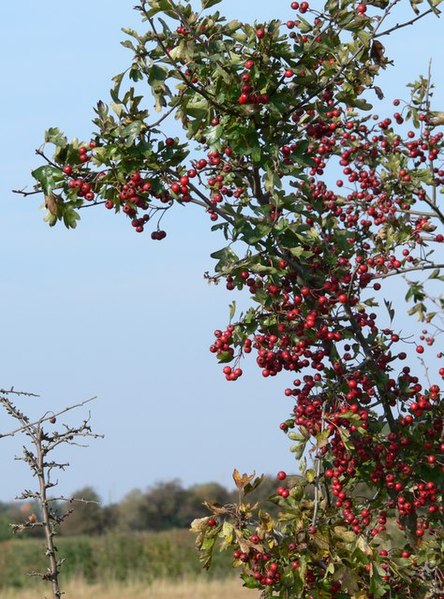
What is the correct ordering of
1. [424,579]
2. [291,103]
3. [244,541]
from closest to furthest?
[244,541]
[291,103]
[424,579]

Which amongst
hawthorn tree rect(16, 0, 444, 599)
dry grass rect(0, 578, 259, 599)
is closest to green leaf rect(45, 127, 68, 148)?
hawthorn tree rect(16, 0, 444, 599)

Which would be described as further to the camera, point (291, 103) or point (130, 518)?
point (130, 518)

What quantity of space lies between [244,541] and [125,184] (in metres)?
1.93

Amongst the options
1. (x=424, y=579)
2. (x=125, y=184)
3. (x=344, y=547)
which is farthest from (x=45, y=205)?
(x=424, y=579)

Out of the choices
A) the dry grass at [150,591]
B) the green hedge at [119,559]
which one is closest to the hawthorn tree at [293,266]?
the dry grass at [150,591]

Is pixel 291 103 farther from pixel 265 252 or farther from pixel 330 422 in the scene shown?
pixel 330 422

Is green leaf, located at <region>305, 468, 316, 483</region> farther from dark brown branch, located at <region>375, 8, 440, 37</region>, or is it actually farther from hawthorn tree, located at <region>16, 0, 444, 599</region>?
dark brown branch, located at <region>375, 8, 440, 37</region>

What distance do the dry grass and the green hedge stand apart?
4.75 feet

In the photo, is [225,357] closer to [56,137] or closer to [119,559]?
[56,137]

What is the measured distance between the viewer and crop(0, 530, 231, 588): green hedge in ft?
82.1

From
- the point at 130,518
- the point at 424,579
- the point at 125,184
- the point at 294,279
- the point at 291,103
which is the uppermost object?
the point at 130,518

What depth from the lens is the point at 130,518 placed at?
3947 centimetres

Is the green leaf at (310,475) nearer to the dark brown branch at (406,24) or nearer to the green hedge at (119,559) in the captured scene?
the dark brown branch at (406,24)

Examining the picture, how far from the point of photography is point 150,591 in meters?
22.3
